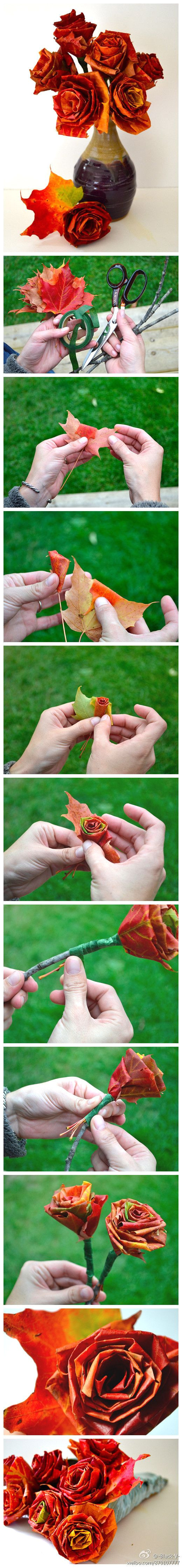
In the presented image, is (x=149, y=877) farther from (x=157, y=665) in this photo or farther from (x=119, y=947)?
(x=157, y=665)

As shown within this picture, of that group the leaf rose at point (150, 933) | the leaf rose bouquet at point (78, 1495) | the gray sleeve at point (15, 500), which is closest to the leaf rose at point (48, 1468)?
the leaf rose bouquet at point (78, 1495)

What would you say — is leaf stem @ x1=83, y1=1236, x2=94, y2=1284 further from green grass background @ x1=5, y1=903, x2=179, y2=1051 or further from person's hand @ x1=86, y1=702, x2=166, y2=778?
person's hand @ x1=86, y1=702, x2=166, y2=778

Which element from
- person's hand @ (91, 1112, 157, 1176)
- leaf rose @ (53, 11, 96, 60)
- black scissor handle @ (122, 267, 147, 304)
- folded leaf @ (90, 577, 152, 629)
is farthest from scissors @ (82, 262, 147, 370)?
person's hand @ (91, 1112, 157, 1176)

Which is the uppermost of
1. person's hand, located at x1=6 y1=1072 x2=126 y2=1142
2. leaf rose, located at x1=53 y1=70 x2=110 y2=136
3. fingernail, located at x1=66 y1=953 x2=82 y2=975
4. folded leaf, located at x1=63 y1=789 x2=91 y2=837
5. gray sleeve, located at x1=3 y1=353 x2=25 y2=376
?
leaf rose, located at x1=53 y1=70 x2=110 y2=136

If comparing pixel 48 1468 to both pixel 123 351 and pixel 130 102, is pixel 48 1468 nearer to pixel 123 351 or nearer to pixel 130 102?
pixel 123 351

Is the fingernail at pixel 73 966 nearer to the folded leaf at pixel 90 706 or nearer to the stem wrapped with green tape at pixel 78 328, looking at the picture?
the folded leaf at pixel 90 706
